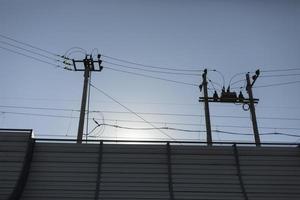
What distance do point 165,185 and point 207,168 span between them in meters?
1.97

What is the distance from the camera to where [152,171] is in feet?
52.7

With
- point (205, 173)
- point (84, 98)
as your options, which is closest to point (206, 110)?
point (84, 98)

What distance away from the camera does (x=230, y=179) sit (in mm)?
15734

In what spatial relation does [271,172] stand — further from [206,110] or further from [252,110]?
[252,110]

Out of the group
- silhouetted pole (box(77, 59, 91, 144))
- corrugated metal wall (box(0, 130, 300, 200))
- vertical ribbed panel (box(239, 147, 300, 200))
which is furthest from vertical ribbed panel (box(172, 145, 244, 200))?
silhouetted pole (box(77, 59, 91, 144))

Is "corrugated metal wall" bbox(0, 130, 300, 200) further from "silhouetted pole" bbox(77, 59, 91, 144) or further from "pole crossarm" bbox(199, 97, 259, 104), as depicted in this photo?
"pole crossarm" bbox(199, 97, 259, 104)

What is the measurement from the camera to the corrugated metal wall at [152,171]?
14734 mm

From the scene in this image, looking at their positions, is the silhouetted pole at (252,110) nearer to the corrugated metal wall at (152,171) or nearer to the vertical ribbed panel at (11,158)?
the corrugated metal wall at (152,171)

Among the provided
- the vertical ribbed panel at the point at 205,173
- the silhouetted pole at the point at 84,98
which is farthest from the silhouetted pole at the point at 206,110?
the vertical ribbed panel at the point at 205,173

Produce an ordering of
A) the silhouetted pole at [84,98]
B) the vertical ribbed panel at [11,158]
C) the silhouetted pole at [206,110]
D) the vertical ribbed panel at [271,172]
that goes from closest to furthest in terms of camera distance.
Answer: the vertical ribbed panel at [11,158], the vertical ribbed panel at [271,172], the silhouetted pole at [84,98], the silhouetted pole at [206,110]

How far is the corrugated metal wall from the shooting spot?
14734mm

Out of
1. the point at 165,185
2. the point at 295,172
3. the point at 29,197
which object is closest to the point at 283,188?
the point at 295,172

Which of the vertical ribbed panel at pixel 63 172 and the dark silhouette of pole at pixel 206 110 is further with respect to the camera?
the dark silhouette of pole at pixel 206 110

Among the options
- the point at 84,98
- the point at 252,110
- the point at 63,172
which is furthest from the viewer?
the point at 252,110
